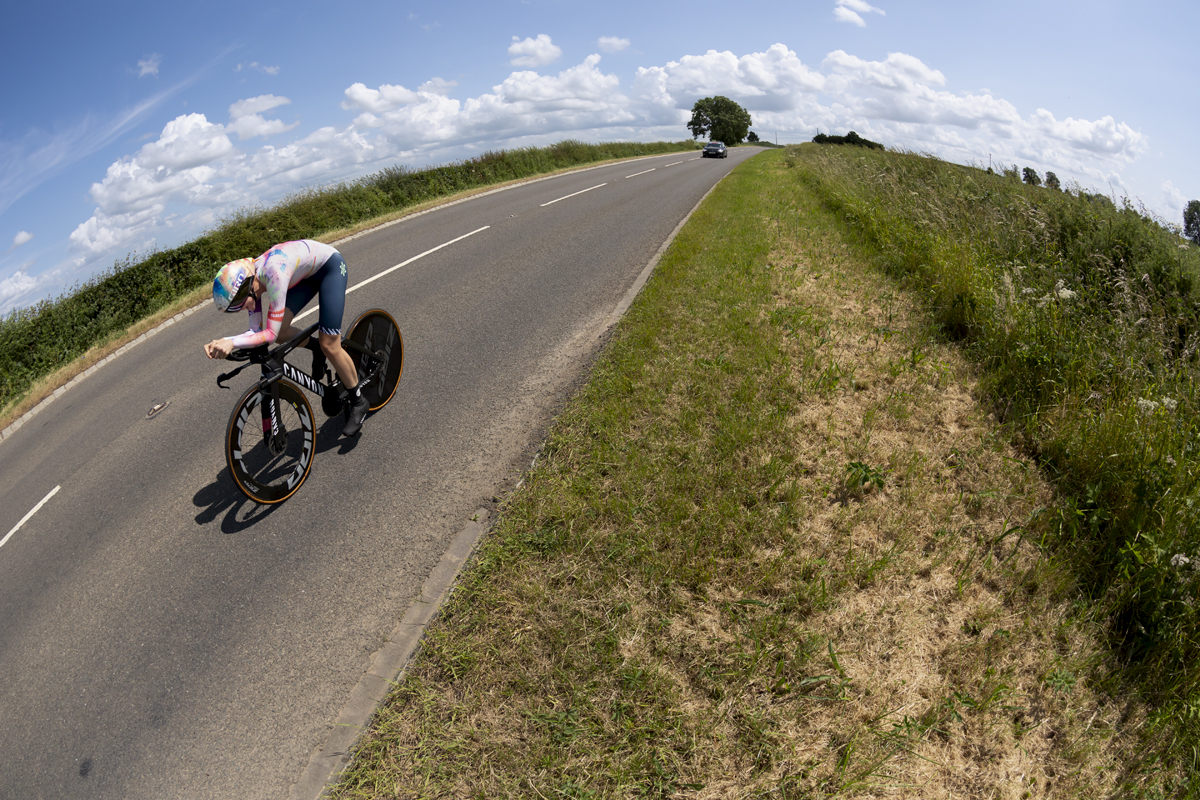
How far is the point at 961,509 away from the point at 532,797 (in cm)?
326

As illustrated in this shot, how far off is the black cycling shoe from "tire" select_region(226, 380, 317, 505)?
404 mm

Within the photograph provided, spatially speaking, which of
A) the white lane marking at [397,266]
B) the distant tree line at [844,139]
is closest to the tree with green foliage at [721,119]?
the distant tree line at [844,139]

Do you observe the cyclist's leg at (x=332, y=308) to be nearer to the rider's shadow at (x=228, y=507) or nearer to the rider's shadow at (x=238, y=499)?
the rider's shadow at (x=238, y=499)

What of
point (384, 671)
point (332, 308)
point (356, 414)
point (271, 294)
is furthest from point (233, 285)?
point (384, 671)

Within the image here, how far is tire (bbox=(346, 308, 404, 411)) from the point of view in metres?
5.69

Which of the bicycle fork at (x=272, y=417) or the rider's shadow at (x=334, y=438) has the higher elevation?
the bicycle fork at (x=272, y=417)

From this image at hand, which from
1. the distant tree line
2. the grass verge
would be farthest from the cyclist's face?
the distant tree line

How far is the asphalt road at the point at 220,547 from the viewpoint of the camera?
3.16 m

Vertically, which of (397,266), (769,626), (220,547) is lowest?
(769,626)

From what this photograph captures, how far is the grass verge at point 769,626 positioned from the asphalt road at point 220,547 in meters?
0.67

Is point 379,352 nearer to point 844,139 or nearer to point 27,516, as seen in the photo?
point 27,516

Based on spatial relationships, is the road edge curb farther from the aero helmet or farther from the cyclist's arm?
the aero helmet

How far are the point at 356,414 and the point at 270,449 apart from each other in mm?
859

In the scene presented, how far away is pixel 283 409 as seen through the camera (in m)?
4.89
